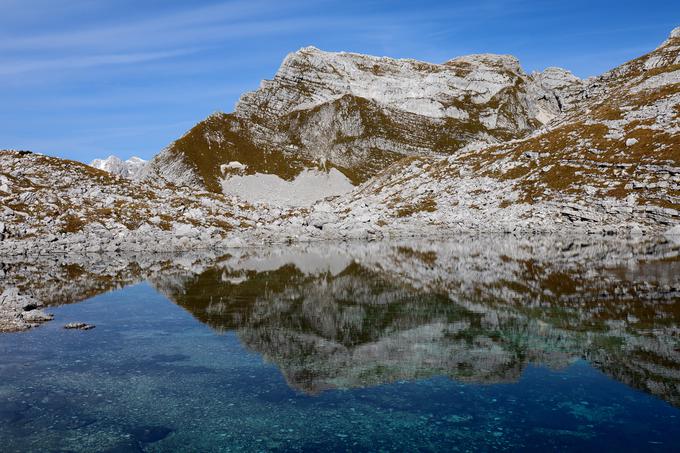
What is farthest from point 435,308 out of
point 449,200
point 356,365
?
point 449,200

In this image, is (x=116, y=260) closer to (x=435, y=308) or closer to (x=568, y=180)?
(x=435, y=308)

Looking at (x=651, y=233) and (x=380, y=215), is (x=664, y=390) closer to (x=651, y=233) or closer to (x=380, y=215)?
(x=651, y=233)

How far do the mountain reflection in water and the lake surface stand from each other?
0.56ft

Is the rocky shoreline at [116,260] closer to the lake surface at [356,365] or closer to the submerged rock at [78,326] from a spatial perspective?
the lake surface at [356,365]

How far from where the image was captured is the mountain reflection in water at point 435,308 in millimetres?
23672

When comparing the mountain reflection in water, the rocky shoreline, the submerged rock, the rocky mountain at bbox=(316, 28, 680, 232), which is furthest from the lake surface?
the rocky mountain at bbox=(316, 28, 680, 232)

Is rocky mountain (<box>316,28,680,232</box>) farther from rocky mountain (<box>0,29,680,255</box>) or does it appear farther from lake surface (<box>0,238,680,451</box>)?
lake surface (<box>0,238,680,451</box>)

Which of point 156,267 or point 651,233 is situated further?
point 651,233

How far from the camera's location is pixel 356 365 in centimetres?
2411

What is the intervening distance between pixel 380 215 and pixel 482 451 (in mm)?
107897

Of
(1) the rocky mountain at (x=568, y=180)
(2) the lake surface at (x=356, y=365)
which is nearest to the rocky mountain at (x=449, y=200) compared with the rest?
(1) the rocky mountain at (x=568, y=180)

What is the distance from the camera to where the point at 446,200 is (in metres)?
124

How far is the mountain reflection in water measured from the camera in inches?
932

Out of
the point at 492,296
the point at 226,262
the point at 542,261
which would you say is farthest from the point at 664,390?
the point at 226,262
